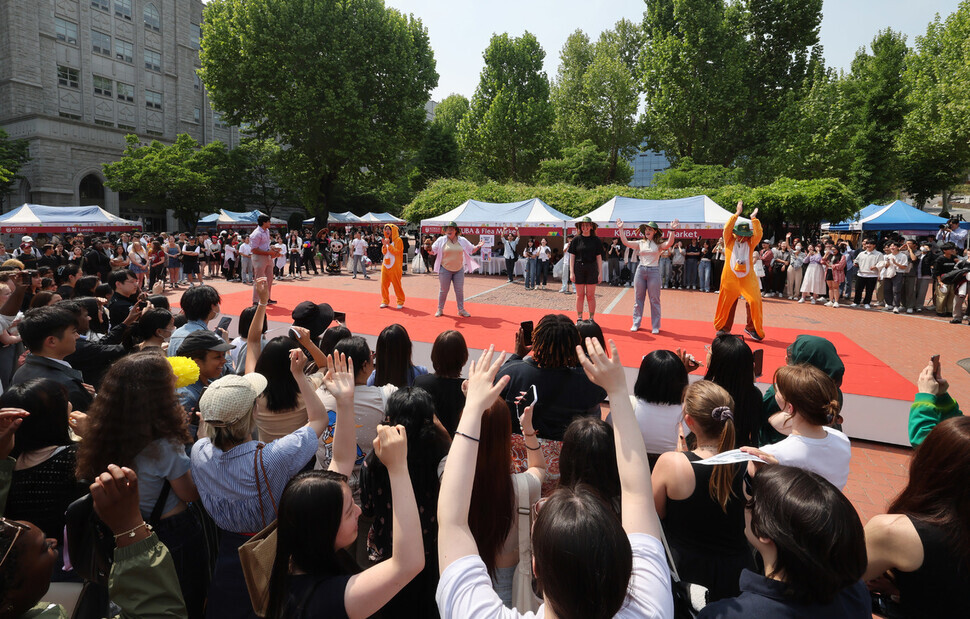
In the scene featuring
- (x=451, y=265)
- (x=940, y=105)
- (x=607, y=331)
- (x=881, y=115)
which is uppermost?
(x=881, y=115)

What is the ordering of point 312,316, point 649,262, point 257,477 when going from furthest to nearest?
point 649,262
point 312,316
point 257,477

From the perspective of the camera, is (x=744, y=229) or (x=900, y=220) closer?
(x=744, y=229)

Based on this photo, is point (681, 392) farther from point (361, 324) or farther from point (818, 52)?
point (818, 52)

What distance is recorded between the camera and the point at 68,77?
37.5 m

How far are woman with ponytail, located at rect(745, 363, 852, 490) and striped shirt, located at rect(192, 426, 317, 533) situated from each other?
2.07 m

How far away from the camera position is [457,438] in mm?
1482

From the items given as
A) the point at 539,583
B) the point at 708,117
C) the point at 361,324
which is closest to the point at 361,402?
the point at 539,583

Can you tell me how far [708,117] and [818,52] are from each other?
24.6ft

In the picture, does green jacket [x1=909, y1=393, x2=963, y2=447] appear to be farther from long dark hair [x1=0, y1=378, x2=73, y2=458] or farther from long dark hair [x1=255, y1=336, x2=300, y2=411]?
long dark hair [x1=0, y1=378, x2=73, y2=458]

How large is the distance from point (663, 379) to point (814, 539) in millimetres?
1569

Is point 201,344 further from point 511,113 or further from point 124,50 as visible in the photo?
point 124,50

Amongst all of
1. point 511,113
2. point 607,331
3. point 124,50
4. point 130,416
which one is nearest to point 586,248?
point 607,331

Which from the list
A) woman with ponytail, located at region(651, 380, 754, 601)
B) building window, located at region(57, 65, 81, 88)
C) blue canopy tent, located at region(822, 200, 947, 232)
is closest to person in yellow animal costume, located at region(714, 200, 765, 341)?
woman with ponytail, located at region(651, 380, 754, 601)

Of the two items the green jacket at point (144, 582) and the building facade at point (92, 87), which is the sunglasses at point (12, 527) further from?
the building facade at point (92, 87)
